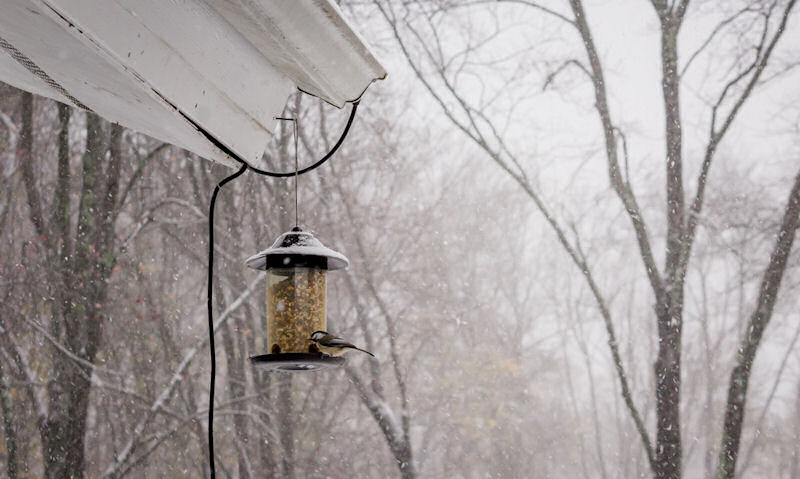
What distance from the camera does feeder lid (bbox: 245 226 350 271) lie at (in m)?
1.75

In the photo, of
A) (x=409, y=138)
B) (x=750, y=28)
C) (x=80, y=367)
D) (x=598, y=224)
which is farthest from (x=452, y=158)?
(x=80, y=367)

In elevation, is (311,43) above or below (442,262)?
below

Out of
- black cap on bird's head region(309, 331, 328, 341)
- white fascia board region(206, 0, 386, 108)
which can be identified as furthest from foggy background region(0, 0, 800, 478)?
white fascia board region(206, 0, 386, 108)

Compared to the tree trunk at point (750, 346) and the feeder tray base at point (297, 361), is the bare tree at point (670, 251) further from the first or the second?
the feeder tray base at point (297, 361)

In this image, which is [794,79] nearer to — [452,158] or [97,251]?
[452,158]

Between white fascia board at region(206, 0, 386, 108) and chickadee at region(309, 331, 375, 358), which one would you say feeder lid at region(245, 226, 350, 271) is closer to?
chickadee at region(309, 331, 375, 358)

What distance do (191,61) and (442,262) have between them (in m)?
9.29

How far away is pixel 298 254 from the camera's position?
1.74 m

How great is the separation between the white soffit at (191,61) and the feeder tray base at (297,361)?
0.64 metres

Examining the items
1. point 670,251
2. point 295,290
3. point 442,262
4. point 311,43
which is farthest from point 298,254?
point 442,262

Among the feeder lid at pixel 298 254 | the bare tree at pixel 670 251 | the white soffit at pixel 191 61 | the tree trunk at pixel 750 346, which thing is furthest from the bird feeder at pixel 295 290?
the tree trunk at pixel 750 346

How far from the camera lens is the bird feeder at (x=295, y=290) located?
175 centimetres

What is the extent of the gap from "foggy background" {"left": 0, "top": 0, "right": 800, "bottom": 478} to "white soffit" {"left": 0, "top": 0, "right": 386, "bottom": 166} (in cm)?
365

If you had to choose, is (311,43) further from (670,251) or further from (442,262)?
(442,262)
